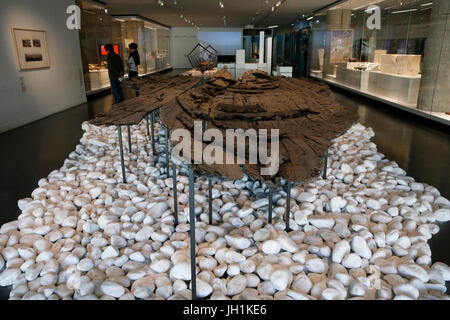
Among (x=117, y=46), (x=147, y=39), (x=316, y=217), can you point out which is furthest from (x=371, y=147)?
(x=147, y=39)

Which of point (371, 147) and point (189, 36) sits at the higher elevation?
point (189, 36)

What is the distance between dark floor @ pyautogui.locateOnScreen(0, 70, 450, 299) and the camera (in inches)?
125

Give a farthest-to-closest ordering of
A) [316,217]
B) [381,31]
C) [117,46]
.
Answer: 1. [117,46]
2. [381,31]
3. [316,217]

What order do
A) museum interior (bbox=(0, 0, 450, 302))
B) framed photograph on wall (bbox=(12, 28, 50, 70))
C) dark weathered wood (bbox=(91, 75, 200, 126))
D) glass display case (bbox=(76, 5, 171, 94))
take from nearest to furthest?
museum interior (bbox=(0, 0, 450, 302)) → dark weathered wood (bbox=(91, 75, 200, 126)) → framed photograph on wall (bbox=(12, 28, 50, 70)) → glass display case (bbox=(76, 5, 171, 94))

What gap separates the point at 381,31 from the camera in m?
8.77

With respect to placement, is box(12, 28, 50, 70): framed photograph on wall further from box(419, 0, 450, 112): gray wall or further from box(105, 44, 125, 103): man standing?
box(419, 0, 450, 112): gray wall

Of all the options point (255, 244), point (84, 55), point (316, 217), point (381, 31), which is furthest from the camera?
point (84, 55)

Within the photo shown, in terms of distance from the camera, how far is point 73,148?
479 centimetres

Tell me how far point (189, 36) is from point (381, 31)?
16651 mm

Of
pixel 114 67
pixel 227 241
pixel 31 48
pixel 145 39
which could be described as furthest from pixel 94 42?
pixel 227 241

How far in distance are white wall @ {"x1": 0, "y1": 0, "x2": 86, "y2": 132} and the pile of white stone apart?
3478 mm

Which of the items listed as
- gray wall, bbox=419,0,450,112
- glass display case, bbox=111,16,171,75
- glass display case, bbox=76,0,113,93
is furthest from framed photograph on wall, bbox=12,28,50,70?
gray wall, bbox=419,0,450,112

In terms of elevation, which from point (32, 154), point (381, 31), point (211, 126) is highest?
point (381, 31)

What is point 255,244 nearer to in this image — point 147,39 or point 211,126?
point 211,126
